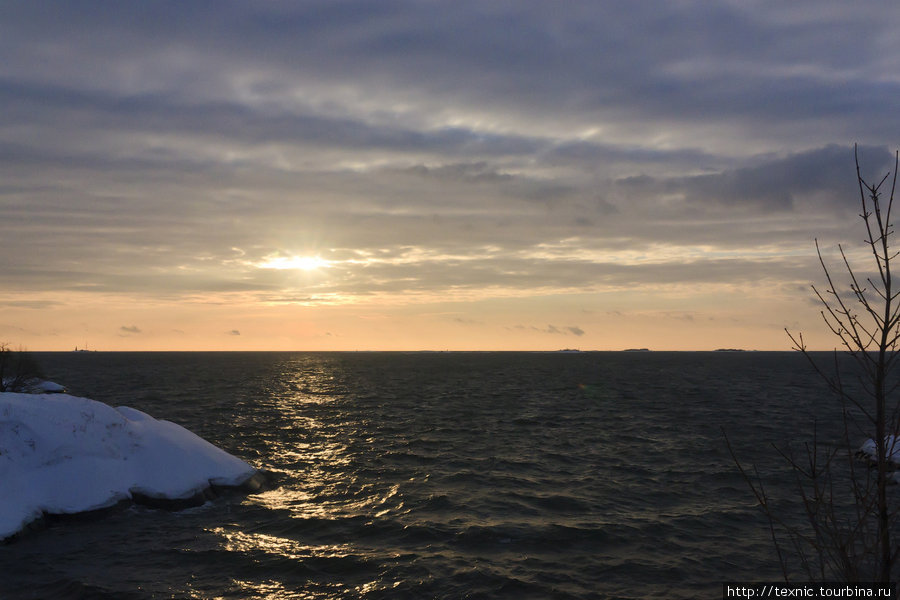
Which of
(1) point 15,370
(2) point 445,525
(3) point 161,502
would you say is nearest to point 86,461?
(3) point 161,502

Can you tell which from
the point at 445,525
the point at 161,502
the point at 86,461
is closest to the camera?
the point at 445,525

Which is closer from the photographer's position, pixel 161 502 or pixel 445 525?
pixel 445 525

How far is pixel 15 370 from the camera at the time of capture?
42781mm

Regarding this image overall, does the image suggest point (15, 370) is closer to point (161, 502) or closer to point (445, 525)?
point (161, 502)

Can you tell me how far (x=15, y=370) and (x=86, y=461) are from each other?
31.6 meters

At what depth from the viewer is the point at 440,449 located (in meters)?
30.5

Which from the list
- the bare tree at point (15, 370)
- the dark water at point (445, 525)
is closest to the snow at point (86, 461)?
Result: the dark water at point (445, 525)

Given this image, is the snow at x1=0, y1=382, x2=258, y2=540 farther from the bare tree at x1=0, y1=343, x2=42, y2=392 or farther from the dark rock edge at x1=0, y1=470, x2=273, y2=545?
the bare tree at x1=0, y1=343, x2=42, y2=392

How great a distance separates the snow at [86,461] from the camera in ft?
56.6

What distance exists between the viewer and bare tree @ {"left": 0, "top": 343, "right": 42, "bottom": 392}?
39.5m

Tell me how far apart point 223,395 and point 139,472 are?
43434mm

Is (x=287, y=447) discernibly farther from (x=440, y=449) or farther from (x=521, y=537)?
(x=521, y=537)

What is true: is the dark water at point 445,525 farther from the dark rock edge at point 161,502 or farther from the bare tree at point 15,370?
the bare tree at point 15,370

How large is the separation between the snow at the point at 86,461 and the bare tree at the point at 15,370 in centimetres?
2343
